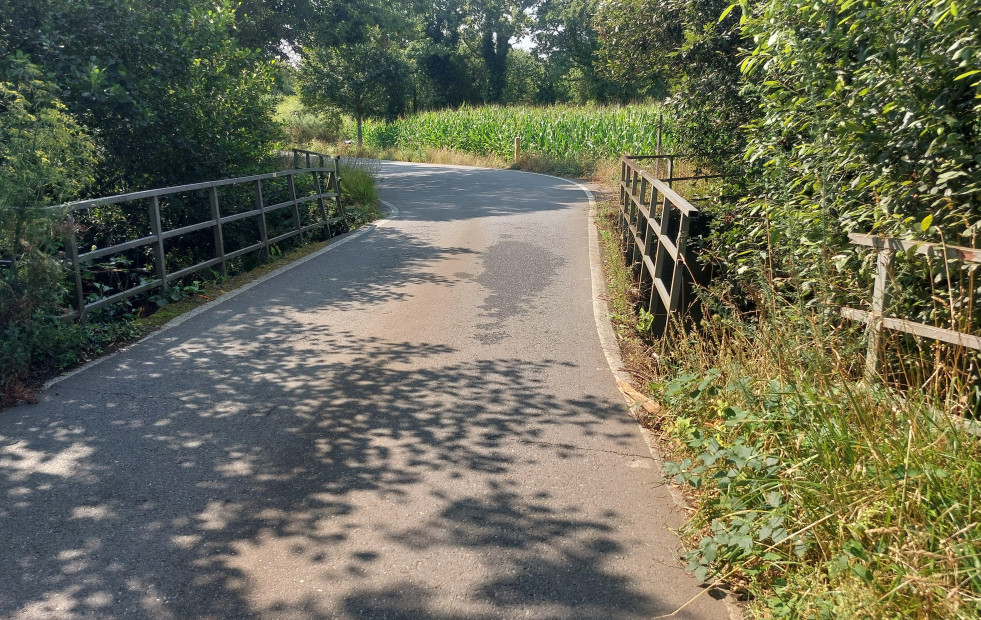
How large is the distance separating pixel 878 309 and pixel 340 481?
3.16 m

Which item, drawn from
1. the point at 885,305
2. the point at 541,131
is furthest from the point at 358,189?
the point at 541,131

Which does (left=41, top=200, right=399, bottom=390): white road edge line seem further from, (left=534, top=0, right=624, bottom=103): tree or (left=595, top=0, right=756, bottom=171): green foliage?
(left=534, top=0, right=624, bottom=103): tree

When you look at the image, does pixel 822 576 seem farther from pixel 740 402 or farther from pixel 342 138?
pixel 342 138

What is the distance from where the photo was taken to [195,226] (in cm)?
985

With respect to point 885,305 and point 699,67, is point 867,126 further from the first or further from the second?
point 699,67

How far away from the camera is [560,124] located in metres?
33.2

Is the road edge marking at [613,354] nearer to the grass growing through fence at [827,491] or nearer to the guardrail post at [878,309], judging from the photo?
the grass growing through fence at [827,491]

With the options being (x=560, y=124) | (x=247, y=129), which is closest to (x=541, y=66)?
(x=560, y=124)

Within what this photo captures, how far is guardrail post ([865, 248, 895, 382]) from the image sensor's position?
419cm

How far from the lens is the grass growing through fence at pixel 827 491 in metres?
2.95

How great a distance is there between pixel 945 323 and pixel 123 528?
4475mm

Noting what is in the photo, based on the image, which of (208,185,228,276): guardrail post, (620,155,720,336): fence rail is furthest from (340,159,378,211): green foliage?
(208,185,228,276): guardrail post

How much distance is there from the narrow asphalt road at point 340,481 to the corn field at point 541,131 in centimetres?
2006

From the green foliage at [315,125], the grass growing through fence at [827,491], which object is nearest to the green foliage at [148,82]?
the grass growing through fence at [827,491]
